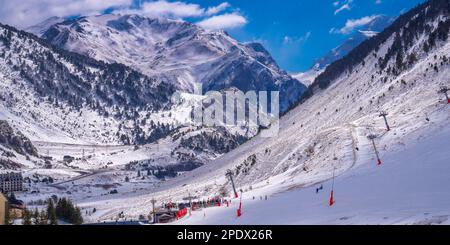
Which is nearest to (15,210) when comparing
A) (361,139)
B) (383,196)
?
(361,139)

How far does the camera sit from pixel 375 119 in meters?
96.5

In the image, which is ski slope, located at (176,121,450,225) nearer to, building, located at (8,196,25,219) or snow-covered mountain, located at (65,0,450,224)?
snow-covered mountain, located at (65,0,450,224)

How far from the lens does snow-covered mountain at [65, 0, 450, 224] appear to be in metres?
40.3

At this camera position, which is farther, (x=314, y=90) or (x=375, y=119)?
(x=314, y=90)

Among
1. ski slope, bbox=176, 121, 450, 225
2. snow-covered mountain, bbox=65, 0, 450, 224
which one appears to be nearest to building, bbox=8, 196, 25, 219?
snow-covered mountain, bbox=65, 0, 450, 224

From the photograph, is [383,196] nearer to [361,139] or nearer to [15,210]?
[361,139]

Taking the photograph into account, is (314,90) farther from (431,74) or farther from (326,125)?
(431,74)

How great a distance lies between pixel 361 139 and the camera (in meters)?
84.9

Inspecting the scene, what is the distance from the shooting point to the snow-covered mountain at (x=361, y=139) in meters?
40.3

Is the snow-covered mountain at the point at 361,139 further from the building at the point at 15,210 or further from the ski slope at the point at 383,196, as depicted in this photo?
the building at the point at 15,210
